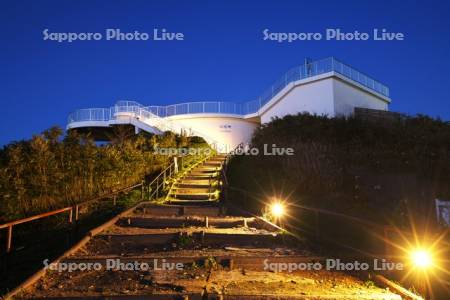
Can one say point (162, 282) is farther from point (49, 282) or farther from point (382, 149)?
point (382, 149)

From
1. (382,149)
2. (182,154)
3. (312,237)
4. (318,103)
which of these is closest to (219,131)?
(182,154)

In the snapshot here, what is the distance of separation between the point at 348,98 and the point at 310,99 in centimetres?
227

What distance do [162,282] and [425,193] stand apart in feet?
29.9

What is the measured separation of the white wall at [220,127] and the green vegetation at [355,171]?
507 inches

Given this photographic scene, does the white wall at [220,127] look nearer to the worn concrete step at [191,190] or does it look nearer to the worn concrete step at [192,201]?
the worn concrete step at [191,190]

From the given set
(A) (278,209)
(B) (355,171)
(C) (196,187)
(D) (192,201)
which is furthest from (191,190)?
(B) (355,171)

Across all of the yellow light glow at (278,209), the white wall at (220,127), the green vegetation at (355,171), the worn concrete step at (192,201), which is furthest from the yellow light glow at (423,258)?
the white wall at (220,127)

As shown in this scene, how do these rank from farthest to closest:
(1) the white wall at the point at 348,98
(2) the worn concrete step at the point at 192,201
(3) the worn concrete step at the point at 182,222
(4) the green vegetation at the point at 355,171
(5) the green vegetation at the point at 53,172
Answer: (1) the white wall at the point at 348,98
(2) the worn concrete step at the point at 192,201
(4) the green vegetation at the point at 355,171
(3) the worn concrete step at the point at 182,222
(5) the green vegetation at the point at 53,172

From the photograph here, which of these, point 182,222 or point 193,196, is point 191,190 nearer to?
point 193,196

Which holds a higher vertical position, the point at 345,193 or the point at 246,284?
the point at 345,193

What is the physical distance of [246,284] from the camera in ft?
15.4

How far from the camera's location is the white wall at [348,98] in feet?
60.7

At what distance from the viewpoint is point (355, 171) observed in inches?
439

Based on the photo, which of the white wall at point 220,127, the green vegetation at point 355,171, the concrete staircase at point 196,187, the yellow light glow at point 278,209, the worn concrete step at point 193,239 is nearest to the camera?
the worn concrete step at point 193,239
